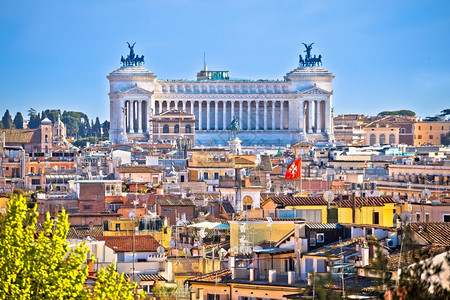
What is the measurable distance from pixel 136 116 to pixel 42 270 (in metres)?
117

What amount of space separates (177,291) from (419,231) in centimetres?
453

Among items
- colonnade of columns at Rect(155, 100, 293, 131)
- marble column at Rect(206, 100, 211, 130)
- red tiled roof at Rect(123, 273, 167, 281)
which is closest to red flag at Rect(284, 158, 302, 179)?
red tiled roof at Rect(123, 273, 167, 281)

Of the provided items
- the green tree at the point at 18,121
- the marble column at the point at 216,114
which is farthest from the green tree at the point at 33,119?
the marble column at the point at 216,114

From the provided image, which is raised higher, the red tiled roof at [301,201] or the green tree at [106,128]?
the green tree at [106,128]

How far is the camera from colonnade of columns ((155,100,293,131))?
139 m

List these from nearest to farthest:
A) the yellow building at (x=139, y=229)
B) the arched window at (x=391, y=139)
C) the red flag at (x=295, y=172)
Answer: the yellow building at (x=139, y=229)
the red flag at (x=295, y=172)
the arched window at (x=391, y=139)

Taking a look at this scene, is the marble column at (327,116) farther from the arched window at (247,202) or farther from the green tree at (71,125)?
the arched window at (247,202)

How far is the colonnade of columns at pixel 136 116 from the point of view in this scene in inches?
5276

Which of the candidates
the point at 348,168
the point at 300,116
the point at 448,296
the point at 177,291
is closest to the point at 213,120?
the point at 300,116

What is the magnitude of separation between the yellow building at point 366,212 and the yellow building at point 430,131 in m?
107

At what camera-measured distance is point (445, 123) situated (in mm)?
140250

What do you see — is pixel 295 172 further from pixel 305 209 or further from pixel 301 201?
pixel 305 209

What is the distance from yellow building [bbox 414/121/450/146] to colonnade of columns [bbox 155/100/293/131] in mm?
10714

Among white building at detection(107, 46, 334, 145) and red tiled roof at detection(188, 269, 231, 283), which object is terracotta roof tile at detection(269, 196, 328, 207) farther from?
white building at detection(107, 46, 334, 145)
